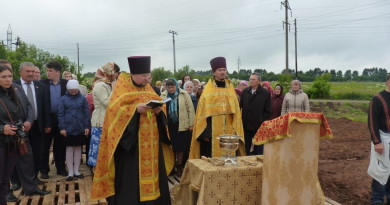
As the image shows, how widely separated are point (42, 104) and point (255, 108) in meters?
3.72

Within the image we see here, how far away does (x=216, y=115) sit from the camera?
548 cm

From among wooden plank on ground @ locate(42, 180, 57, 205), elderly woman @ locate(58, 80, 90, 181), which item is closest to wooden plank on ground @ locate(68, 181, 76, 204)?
wooden plank on ground @ locate(42, 180, 57, 205)

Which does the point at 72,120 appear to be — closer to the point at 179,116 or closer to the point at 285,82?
the point at 179,116

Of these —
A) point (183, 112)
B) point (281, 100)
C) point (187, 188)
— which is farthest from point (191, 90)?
point (187, 188)

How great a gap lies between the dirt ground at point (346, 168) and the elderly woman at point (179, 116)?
270cm

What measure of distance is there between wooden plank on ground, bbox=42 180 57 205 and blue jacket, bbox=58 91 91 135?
88cm

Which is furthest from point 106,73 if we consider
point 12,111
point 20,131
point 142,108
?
point 142,108

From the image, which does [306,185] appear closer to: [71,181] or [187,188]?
[187,188]

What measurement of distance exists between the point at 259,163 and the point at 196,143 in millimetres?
1545

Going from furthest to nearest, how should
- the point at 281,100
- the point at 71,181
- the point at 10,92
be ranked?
the point at 281,100 < the point at 71,181 < the point at 10,92

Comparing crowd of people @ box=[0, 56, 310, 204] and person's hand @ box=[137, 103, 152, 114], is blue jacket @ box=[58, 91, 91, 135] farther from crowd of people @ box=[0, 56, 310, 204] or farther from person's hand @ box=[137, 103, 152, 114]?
person's hand @ box=[137, 103, 152, 114]

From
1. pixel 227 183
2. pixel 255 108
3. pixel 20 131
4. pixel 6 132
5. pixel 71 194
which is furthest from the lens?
pixel 255 108

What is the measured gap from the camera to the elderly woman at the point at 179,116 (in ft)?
21.8

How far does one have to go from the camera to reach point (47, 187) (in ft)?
19.2
